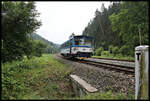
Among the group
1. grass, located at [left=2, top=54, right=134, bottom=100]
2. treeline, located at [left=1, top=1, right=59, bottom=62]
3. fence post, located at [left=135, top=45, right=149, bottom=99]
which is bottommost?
grass, located at [left=2, top=54, right=134, bottom=100]

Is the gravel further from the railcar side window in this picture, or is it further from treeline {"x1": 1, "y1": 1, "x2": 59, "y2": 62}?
the railcar side window

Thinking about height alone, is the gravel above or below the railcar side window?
below

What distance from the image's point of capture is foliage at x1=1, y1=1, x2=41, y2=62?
3703mm

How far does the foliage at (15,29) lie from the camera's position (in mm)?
3703

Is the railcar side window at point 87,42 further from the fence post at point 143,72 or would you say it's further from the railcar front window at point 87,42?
the fence post at point 143,72

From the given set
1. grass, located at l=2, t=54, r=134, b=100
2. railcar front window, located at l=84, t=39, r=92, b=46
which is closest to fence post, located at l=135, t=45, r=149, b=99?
grass, located at l=2, t=54, r=134, b=100

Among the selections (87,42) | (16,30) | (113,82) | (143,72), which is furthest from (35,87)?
(87,42)

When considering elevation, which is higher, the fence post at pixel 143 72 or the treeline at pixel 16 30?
→ the treeline at pixel 16 30

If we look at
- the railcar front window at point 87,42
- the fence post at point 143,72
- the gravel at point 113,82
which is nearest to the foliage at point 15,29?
the gravel at point 113,82

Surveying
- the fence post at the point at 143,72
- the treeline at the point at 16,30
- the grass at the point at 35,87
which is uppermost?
the treeline at the point at 16,30

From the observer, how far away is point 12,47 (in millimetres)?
4812

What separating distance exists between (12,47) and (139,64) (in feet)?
16.7

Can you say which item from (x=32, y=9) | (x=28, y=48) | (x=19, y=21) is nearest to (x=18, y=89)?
(x=28, y=48)

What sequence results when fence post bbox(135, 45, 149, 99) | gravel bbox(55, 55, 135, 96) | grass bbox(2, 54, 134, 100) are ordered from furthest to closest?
gravel bbox(55, 55, 135, 96), grass bbox(2, 54, 134, 100), fence post bbox(135, 45, 149, 99)
